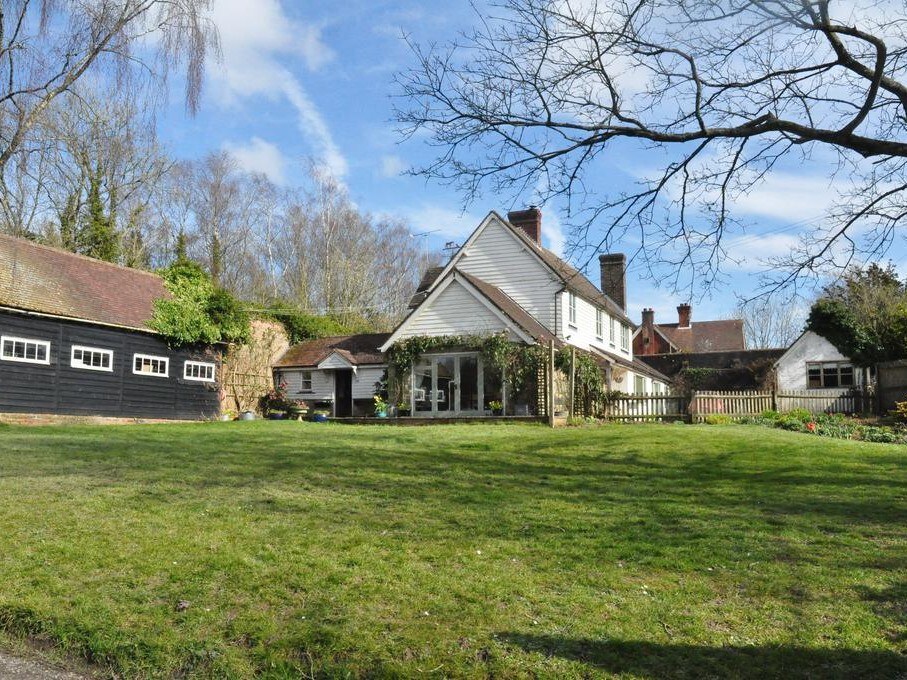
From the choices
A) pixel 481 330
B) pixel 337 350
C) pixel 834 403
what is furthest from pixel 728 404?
pixel 337 350

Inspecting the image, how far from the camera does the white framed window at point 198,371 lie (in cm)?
2912

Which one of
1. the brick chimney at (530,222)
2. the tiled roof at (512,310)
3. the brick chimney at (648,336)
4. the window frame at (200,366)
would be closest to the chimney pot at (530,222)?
the brick chimney at (530,222)

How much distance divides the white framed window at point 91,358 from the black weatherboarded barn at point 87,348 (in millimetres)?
35

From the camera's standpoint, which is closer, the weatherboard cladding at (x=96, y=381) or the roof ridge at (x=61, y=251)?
the weatherboard cladding at (x=96, y=381)

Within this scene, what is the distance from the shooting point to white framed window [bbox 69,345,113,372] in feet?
80.1

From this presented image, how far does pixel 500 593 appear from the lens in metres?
5.56

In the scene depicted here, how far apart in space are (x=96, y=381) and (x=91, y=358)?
829 millimetres

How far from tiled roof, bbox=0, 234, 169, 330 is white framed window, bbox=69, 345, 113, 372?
1.04 meters

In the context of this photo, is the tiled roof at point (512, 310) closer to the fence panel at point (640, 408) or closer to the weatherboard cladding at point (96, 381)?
the fence panel at point (640, 408)

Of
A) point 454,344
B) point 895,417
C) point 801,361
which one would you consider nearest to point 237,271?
point 454,344

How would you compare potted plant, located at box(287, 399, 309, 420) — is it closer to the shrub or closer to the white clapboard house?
the white clapboard house

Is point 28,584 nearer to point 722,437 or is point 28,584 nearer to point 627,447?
point 627,447

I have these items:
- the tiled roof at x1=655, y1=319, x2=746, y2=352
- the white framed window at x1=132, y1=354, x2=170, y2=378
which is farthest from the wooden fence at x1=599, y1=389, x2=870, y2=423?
the tiled roof at x1=655, y1=319, x2=746, y2=352

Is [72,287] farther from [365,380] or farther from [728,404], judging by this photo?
[728,404]
